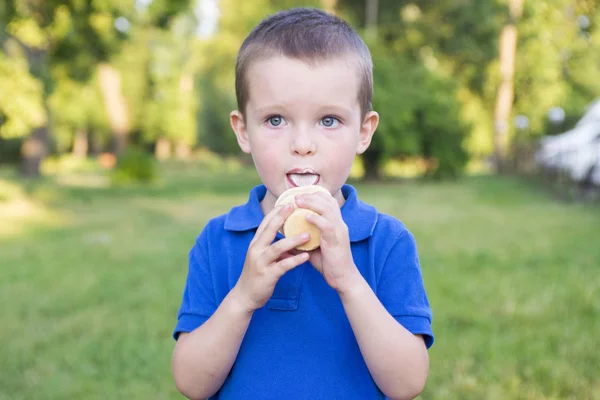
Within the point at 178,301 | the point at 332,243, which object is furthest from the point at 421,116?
the point at 332,243

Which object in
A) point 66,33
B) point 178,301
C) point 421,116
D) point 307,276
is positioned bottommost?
point 421,116

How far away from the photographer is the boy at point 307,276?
5.64ft

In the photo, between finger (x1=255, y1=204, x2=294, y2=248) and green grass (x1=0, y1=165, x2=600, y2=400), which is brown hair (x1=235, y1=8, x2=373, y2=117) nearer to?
finger (x1=255, y1=204, x2=294, y2=248)

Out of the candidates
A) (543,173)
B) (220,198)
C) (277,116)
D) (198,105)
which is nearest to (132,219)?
(220,198)

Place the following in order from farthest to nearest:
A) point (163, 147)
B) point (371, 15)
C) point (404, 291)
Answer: point (163, 147) → point (371, 15) → point (404, 291)

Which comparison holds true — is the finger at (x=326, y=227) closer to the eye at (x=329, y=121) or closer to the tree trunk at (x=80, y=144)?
the eye at (x=329, y=121)

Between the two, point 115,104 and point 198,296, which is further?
point 115,104

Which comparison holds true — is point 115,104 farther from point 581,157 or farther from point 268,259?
point 268,259

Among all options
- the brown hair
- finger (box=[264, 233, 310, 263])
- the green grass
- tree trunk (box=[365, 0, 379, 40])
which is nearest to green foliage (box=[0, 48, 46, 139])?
the green grass

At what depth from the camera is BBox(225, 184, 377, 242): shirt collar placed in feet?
6.10

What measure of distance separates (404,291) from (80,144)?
59.3 meters

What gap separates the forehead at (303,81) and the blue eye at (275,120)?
0.05 meters

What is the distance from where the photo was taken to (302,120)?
Answer: 177 cm

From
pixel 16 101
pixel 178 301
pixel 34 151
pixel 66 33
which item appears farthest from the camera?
pixel 34 151
